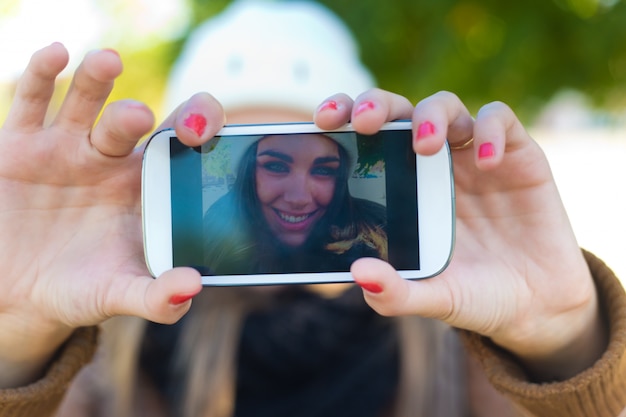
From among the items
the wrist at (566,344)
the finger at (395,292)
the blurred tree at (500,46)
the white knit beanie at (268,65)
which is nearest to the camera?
the finger at (395,292)

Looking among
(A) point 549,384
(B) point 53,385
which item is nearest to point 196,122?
(B) point 53,385

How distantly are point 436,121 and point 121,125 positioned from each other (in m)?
0.55

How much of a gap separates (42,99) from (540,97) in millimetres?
2853

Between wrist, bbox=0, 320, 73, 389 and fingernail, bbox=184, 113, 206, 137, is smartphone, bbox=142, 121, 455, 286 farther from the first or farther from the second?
wrist, bbox=0, 320, 73, 389

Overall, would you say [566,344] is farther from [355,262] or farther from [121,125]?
[121,125]

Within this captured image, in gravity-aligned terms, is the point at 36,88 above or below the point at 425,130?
above

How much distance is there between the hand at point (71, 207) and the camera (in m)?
1.13

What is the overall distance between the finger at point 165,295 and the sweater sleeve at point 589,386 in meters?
0.65

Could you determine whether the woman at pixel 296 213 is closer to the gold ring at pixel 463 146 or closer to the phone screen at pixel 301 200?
the phone screen at pixel 301 200

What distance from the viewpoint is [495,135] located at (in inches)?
43.4

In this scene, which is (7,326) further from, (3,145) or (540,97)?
(540,97)

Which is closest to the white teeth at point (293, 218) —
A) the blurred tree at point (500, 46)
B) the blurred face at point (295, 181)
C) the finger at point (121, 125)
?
the blurred face at point (295, 181)

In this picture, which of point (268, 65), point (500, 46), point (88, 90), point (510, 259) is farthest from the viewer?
point (500, 46)

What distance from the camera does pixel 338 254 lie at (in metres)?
1.19
